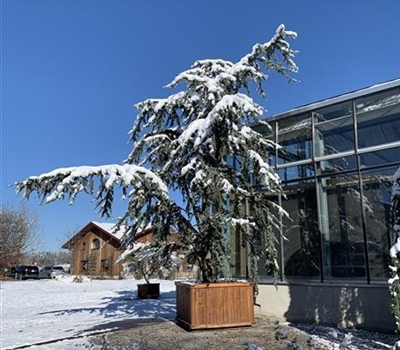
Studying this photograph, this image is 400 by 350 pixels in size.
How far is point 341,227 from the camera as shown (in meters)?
9.43

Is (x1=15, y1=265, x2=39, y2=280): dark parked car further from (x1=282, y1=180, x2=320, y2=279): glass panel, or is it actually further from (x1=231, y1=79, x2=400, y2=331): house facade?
(x1=282, y1=180, x2=320, y2=279): glass panel

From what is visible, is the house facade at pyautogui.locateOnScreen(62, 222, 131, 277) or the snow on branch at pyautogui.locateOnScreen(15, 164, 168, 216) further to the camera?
the house facade at pyautogui.locateOnScreen(62, 222, 131, 277)

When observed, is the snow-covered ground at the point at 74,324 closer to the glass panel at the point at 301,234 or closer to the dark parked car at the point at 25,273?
the glass panel at the point at 301,234

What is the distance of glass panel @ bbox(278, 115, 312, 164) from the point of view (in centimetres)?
1051

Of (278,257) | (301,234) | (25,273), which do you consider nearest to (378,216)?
(301,234)

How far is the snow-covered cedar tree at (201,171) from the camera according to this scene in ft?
25.2

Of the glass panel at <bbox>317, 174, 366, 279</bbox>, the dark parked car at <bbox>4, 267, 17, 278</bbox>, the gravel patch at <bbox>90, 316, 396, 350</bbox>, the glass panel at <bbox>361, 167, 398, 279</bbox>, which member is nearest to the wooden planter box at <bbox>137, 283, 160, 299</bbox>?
the gravel patch at <bbox>90, 316, 396, 350</bbox>

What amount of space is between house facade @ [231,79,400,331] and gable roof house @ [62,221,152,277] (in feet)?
92.6

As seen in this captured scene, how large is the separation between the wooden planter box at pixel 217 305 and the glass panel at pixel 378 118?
16.1ft

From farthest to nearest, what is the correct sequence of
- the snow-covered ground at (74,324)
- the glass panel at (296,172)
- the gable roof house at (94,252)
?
the gable roof house at (94,252) < the glass panel at (296,172) < the snow-covered ground at (74,324)

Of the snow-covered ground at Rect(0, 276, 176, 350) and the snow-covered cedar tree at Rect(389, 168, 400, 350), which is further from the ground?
the snow-covered cedar tree at Rect(389, 168, 400, 350)

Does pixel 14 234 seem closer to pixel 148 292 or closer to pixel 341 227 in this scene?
pixel 148 292

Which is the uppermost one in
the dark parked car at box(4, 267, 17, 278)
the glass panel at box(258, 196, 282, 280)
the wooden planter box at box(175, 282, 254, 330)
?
the glass panel at box(258, 196, 282, 280)

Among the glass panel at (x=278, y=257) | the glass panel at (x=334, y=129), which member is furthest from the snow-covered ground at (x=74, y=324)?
the glass panel at (x=334, y=129)
